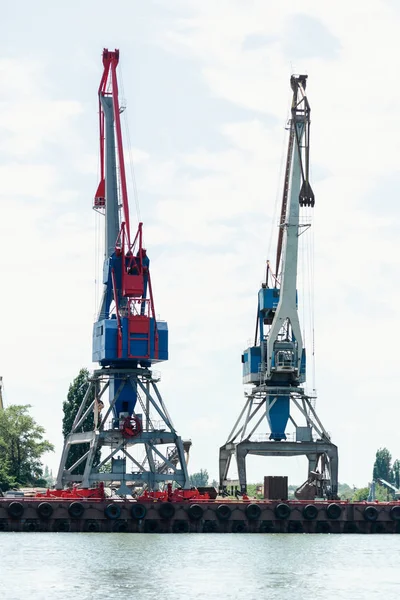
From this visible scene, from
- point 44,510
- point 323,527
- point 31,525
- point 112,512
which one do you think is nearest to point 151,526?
point 112,512

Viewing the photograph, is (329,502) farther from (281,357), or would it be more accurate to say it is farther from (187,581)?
(187,581)

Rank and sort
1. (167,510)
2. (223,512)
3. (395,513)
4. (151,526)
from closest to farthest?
(151,526)
(167,510)
(223,512)
(395,513)

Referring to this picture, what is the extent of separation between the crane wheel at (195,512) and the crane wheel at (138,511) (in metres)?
3.40

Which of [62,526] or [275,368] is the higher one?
[275,368]

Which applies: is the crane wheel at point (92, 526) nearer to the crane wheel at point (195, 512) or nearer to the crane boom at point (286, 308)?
the crane wheel at point (195, 512)

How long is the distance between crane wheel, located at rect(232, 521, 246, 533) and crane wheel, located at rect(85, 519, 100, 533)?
34.1ft

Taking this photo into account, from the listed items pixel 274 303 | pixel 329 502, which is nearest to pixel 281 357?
pixel 274 303

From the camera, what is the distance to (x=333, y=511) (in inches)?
4348

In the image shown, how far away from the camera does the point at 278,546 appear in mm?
95688

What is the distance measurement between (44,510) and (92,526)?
3696 millimetres

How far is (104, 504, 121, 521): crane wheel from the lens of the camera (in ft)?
346

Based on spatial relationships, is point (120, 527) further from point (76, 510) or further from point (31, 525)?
point (31, 525)

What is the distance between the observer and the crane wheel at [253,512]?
108 meters

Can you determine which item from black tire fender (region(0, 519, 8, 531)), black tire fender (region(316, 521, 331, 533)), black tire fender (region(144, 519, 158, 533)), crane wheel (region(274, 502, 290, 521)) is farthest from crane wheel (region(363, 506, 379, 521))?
black tire fender (region(0, 519, 8, 531))
